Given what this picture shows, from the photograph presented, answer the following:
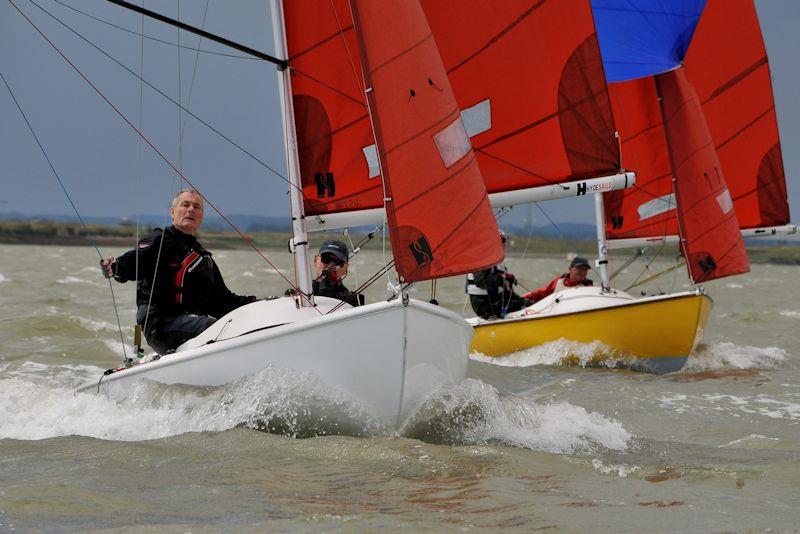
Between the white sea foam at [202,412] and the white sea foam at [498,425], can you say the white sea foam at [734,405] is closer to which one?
the white sea foam at [498,425]

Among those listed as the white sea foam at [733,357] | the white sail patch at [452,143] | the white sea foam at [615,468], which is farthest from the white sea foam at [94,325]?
the white sea foam at [615,468]

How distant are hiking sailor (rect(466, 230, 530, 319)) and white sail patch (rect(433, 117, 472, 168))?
587cm

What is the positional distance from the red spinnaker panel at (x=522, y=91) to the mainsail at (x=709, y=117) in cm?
409

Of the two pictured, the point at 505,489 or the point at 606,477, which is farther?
the point at 606,477

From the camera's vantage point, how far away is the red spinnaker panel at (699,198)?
36.9 ft

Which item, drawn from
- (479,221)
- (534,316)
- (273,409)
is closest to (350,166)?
(479,221)

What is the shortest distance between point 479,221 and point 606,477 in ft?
5.38

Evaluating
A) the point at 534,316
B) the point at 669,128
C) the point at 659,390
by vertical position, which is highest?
the point at 669,128

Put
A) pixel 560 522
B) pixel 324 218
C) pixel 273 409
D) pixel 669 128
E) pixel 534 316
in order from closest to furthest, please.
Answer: pixel 560 522, pixel 273 409, pixel 324 218, pixel 534 316, pixel 669 128

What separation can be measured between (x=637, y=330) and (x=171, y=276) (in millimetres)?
5974

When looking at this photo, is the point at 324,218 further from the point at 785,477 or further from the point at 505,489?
the point at 785,477

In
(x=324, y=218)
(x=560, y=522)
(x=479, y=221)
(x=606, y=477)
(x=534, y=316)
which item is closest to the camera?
(x=560, y=522)

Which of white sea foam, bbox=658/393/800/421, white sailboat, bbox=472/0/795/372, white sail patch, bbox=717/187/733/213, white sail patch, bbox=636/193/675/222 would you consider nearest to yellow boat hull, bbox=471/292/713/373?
white sailboat, bbox=472/0/795/372

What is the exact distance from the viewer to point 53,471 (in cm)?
460
